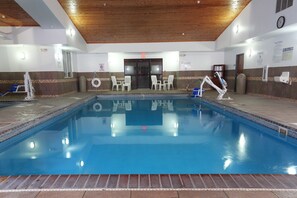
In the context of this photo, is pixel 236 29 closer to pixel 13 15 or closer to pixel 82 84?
pixel 82 84

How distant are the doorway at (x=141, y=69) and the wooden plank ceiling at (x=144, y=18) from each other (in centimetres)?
210

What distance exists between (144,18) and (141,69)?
184 inches

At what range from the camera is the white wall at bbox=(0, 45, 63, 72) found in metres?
8.31

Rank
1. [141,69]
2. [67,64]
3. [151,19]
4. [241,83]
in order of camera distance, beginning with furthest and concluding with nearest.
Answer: [141,69], [67,64], [241,83], [151,19]

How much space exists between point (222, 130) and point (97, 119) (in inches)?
140

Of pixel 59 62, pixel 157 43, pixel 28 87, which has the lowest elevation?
pixel 28 87

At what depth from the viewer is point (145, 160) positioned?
311cm

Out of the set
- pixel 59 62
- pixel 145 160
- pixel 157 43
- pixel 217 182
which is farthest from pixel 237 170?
pixel 157 43

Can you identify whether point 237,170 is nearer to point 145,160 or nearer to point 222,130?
point 145,160

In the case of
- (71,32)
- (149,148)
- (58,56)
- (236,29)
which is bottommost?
(149,148)

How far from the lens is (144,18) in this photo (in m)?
8.33

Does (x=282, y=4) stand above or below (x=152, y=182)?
above

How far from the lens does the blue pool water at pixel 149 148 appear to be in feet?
9.43

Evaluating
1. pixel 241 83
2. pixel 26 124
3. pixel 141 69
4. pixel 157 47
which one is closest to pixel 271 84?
pixel 241 83
